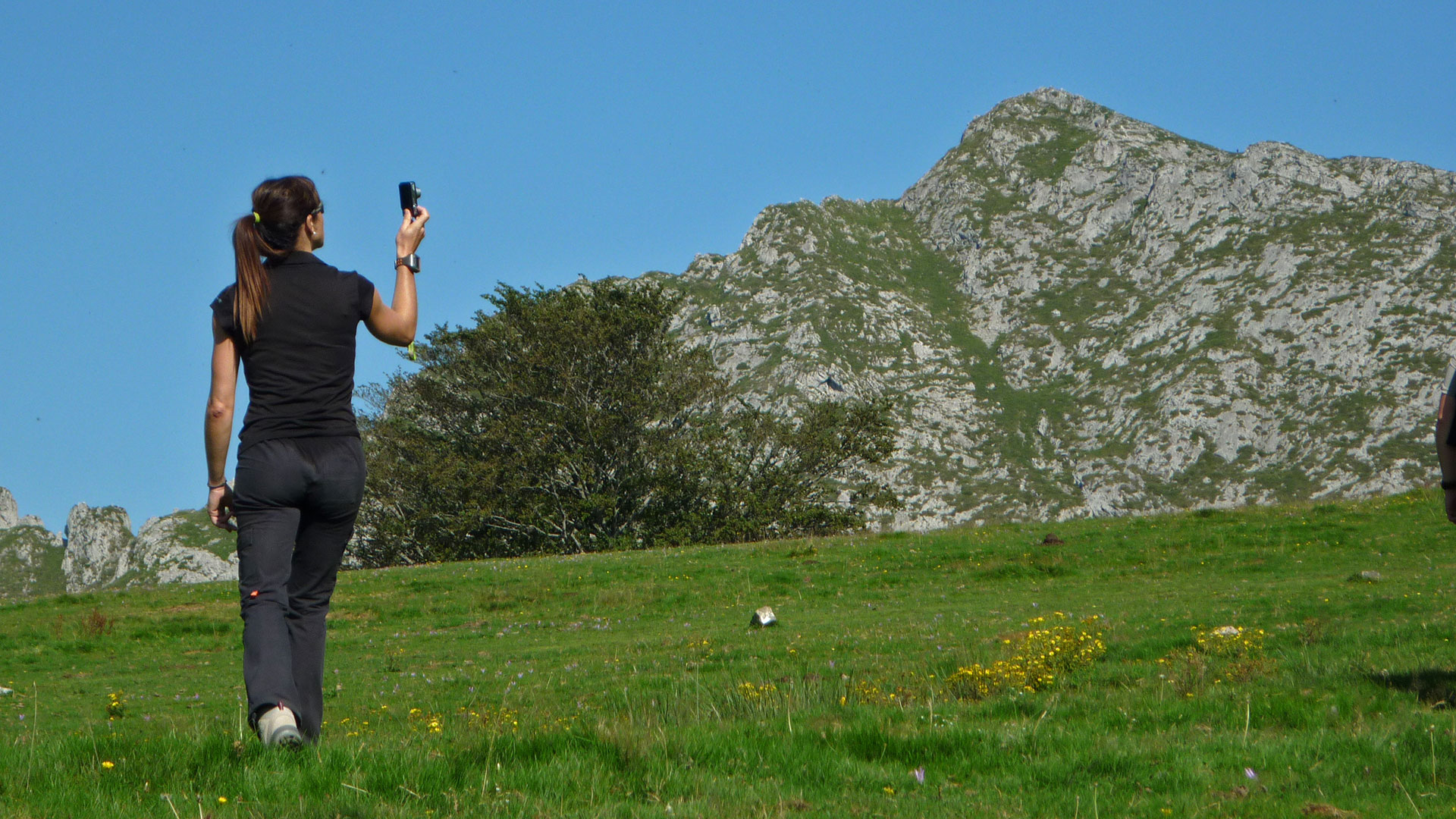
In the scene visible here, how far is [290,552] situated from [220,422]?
692mm

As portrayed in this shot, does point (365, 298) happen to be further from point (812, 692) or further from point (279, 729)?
point (812, 692)

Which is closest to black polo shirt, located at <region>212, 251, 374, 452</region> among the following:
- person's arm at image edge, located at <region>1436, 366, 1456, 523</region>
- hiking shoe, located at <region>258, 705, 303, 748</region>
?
hiking shoe, located at <region>258, 705, 303, 748</region>

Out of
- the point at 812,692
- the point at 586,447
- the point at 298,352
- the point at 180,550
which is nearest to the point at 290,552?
the point at 298,352

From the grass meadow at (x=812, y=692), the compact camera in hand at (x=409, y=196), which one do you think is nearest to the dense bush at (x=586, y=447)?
the grass meadow at (x=812, y=692)

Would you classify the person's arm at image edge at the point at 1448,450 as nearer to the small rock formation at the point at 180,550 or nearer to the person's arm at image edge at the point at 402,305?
the person's arm at image edge at the point at 402,305

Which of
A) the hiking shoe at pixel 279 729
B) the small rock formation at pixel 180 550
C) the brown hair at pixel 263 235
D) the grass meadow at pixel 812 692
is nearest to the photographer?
the grass meadow at pixel 812 692

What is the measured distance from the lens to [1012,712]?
6883 mm

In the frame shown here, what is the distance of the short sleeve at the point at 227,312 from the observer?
5332 millimetres

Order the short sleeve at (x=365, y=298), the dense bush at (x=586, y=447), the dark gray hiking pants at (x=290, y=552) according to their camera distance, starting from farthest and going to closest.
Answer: the dense bush at (x=586, y=447), the short sleeve at (x=365, y=298), the dark gray hiking pants at (x=290, y=552)

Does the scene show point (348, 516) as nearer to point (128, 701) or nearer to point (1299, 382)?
point (128, 701)

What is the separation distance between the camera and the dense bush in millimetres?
50219

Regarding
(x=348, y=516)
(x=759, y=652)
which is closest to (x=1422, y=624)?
(x=759, y=652)

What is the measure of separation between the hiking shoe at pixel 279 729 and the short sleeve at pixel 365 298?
1908 millimetres

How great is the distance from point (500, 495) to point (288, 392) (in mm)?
45353
